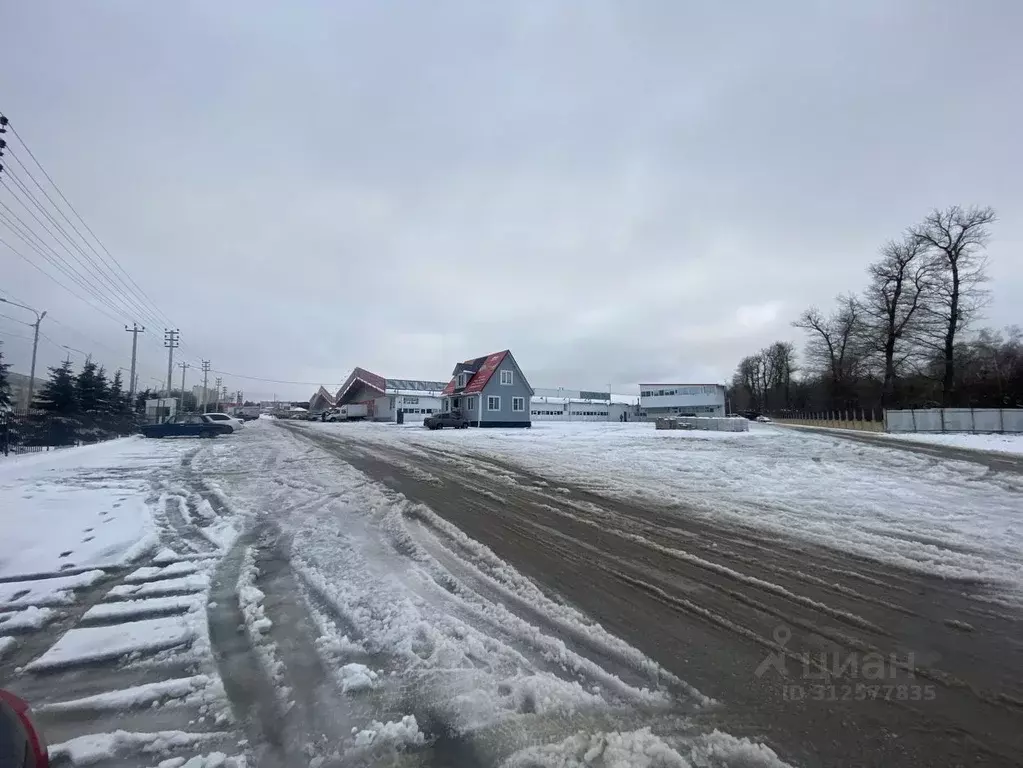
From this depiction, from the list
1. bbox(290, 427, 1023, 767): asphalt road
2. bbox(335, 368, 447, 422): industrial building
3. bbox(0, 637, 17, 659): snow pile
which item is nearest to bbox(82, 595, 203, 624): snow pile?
bbox(0, 637, 17, 659): snow pile

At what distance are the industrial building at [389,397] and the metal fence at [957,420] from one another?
44978mm

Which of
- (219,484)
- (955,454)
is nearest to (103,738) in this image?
(219,484)

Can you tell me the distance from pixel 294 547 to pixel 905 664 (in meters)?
6.33

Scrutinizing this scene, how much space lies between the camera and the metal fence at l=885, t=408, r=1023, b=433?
3077 cm

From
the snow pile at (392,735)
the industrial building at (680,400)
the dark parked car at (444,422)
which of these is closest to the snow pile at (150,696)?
the snow pile at (392,735)

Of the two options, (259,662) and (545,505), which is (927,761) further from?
(545,505)

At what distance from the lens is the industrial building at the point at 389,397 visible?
64.4 m

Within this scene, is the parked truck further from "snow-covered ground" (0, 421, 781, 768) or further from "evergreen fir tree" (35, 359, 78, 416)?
"snow-covered ground" (0, 421, 781, 768)

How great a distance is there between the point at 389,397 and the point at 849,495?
59.2m

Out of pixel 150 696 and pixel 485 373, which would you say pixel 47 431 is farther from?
pixel 485 373

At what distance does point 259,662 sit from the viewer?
3678mm

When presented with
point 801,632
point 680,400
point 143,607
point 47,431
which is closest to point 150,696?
→ point 143,607

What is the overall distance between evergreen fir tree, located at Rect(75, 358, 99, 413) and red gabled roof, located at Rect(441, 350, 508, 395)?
2699 centimetres

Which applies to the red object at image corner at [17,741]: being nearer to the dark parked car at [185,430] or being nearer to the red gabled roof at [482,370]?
the dark parked car at [185,430]
